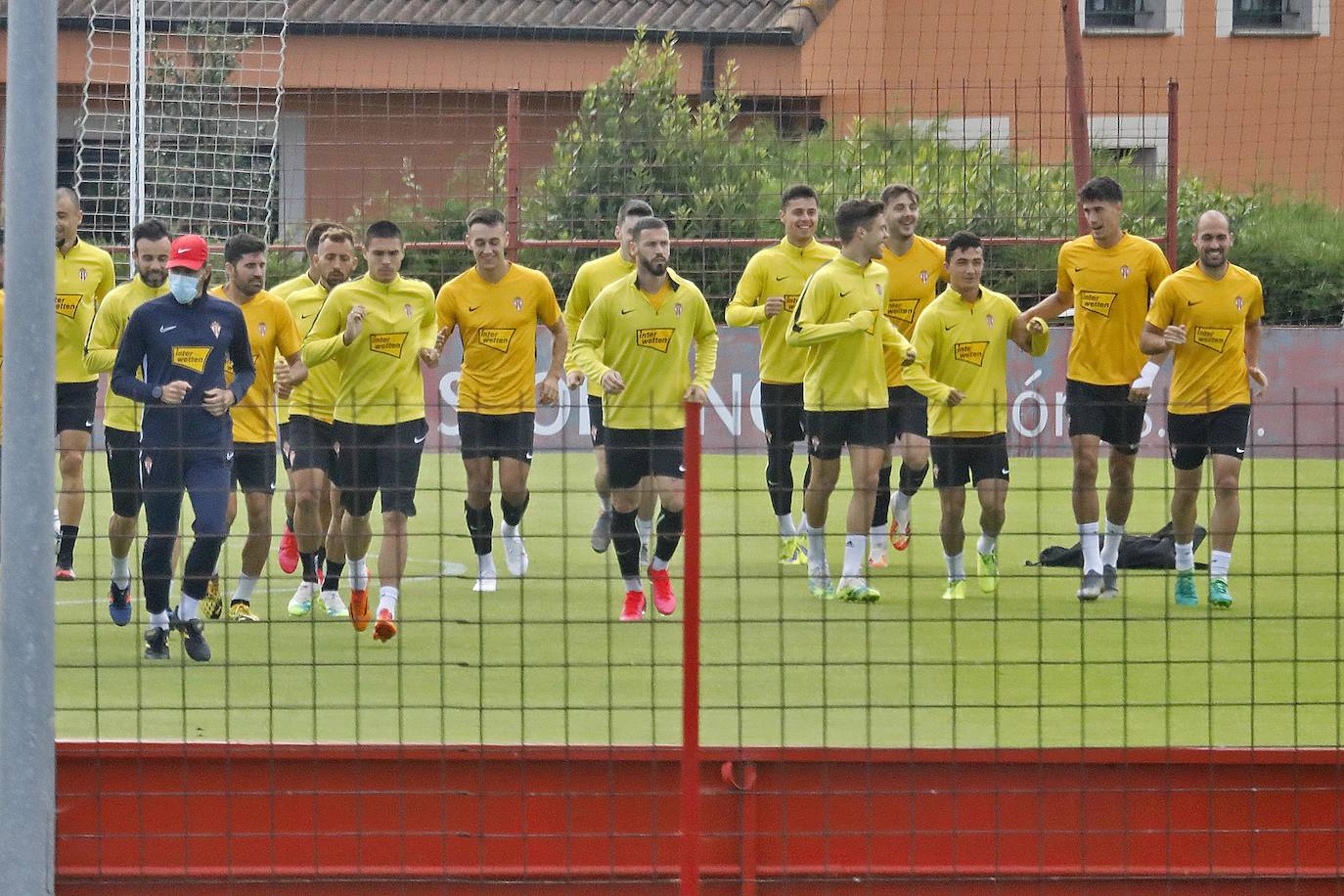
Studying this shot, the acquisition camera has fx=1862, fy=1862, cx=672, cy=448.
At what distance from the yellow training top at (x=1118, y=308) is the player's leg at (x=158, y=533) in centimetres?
487

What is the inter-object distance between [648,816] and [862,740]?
938mm

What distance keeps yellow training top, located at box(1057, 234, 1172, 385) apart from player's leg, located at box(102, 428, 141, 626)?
197 inches

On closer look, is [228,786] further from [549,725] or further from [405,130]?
[405,130]

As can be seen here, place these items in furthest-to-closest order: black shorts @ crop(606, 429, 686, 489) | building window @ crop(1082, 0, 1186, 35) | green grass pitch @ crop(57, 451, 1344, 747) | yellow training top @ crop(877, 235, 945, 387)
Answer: building window @ crop(1082, 0, 1186, 35) → yellow training top @ crop(877, 235, 945, 387) → black shorts @ crop(606, 429, 686, 489) → green grass pitch @ crop(57, 451, 1344, 747)

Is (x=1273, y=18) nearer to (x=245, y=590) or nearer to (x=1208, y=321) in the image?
(x=1208, y=321)

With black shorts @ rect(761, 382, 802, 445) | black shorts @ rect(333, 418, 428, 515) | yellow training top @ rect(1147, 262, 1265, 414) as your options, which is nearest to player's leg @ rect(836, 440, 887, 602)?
black shorts @ rect(761, 382, 802, 445)

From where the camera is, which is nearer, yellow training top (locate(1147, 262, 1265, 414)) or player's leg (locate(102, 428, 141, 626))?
player's leg (locate(102, 428, 141, 626))

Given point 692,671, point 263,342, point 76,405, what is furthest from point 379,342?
point 692,671

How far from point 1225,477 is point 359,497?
451cm

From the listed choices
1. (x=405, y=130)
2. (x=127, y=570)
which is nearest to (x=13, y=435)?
(x=127, y=570)

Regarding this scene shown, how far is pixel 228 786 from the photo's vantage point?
20.2 feet

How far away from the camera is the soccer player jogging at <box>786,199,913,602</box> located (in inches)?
384

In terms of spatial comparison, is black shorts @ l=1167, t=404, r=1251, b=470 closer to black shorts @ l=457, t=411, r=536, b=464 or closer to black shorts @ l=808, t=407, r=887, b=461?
black shorts @ l=808, t=407, r=887, b=461

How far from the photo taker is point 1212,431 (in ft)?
32.3
